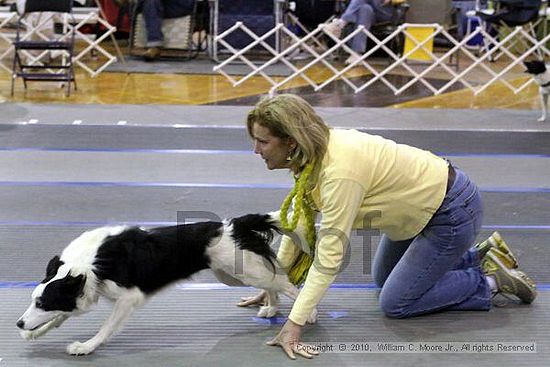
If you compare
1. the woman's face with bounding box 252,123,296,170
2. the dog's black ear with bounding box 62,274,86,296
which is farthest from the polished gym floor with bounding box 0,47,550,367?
the woman's face with bounding box 252,123,296,170

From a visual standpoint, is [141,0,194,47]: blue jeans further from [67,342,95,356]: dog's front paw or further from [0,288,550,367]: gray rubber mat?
[67,342,95,356]: dog's front paw

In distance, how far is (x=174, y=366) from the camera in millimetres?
2963

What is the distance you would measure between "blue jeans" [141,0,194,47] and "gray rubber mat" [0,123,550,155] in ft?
13.5

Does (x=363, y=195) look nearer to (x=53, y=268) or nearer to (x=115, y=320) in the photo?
(x=115, y=320)

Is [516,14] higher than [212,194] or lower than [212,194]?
higher

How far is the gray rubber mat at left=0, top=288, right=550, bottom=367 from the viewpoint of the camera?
3.01 metres

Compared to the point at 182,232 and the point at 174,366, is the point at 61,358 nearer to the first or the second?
the point at 174,366

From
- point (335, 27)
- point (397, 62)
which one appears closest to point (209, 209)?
point (397, 62)

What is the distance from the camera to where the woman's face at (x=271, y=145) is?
286 cm

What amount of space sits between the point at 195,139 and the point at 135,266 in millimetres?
3770

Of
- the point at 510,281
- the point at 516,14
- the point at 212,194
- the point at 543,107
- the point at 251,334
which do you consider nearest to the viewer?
the point at 251,334

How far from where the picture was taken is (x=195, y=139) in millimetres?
6680

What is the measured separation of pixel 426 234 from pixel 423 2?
8373mm

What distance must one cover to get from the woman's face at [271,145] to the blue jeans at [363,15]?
7.84m
